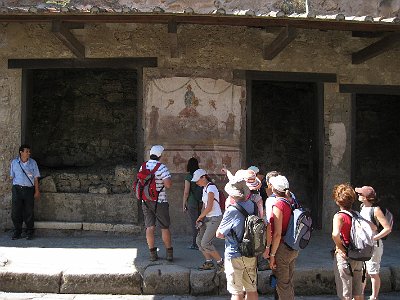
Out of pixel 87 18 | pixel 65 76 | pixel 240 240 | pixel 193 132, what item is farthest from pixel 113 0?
pixel 240 240

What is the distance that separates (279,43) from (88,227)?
4.10 meters

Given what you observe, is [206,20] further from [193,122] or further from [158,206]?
[158,206]

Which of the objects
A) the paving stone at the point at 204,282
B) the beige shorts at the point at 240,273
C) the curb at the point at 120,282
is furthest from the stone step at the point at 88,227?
the beige shorts at the point at 240,273

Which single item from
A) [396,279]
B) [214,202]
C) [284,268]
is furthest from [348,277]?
[396,279]

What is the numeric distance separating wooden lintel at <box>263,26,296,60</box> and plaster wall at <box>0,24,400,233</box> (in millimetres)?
213

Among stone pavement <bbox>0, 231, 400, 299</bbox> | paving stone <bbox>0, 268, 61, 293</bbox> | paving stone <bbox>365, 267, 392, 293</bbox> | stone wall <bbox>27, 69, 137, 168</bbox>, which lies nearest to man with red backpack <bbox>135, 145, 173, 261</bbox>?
stone pavement <bbox>0, 231, 400, 299</bbox>

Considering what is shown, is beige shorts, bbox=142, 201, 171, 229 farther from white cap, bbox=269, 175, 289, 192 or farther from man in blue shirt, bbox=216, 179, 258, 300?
white cap, bbox=269, 175, 289, 192

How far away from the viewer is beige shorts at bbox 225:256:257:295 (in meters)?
4.28

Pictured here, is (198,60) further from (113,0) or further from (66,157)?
(66,157)

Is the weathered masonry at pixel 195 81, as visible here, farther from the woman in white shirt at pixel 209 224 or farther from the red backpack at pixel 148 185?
the woman in white shirt at pixel 209 224

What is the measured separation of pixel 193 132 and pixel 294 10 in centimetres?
245

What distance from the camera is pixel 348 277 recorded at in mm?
4266

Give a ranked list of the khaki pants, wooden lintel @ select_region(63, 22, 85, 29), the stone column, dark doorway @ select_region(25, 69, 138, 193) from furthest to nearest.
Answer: dark doorway @ select_region(25, 69, 138, 193) → the stone column → wooden lintel @ select_region(63, 22, 85, 29) → the khaki pants

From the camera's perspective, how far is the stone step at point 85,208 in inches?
317
